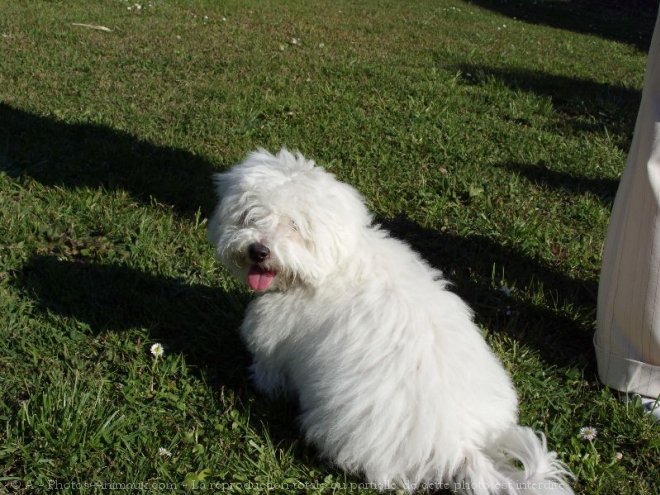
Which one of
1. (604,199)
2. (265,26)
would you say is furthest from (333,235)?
(265,26)

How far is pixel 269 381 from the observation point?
273cm

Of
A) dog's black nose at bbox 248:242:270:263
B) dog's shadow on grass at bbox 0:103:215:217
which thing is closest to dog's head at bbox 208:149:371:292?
dog's black nose at bbox 248:242:270:263

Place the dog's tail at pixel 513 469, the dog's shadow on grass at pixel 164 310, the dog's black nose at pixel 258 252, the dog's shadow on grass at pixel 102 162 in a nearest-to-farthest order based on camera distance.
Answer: the dog's tail at pixel 513 469 → the dog's black nose at pixel 258 252 → the dog's shadow on grass at pixel 164 310 → the dog's shadow on grass at pixel 102 162

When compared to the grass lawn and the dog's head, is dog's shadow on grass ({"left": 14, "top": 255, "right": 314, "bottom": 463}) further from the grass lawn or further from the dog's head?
the dog's head

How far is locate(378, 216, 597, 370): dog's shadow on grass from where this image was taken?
10.8 feet

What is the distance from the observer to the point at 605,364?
2.95m

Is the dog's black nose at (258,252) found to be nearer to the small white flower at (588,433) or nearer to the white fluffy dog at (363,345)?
the white fluffy dog at (363,345)

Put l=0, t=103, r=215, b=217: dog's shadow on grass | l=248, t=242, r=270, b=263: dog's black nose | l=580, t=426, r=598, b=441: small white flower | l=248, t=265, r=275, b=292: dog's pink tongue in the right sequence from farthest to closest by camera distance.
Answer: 1. l=0, t=103, r=215, b=217: dog's shadow on grass
2. l=580, t=426, r=598, b=441: small white flower
3. l=248, t=265, r=275, b=292: dog's pink tongue
4. l=248, t=242, r=270, b=263: dog's black nose

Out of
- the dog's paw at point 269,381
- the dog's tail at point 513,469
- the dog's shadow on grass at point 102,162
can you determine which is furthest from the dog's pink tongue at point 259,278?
the dog's shadow on grass at point 102,162

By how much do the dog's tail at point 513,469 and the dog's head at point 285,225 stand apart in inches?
34.5

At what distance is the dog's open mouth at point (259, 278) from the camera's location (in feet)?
8.00

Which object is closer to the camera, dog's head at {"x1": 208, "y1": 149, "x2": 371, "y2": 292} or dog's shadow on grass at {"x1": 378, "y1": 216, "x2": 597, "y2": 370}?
dog's head at {"x1": 208, "y1": 149, "x2": 371, "y2": 292}

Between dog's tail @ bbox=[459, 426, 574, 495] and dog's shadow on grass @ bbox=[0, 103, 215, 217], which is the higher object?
dog's tail @ bbox=[459, 426, 574, 495]

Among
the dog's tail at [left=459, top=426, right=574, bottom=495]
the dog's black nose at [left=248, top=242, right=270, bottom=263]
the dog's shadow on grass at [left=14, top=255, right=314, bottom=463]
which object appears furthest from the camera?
the dog's shadow on grass at [left=14, top=255, right=314, bottom=463]
